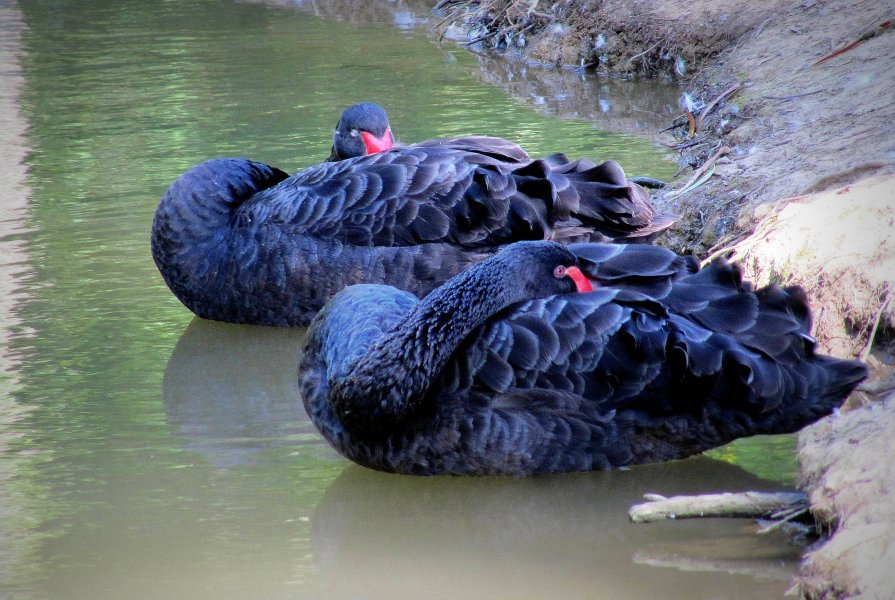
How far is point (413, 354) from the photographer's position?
468 cm

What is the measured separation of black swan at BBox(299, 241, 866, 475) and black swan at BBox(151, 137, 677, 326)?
1536 millimetres

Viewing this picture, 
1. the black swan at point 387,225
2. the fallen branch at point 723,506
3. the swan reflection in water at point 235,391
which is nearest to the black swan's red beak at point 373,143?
the black swan at point 387,225

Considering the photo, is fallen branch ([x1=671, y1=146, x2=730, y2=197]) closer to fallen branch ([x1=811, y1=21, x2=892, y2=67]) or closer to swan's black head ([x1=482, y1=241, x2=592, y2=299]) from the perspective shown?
fallen branch ([x1=811, y1=21, x2=892, y2=67])

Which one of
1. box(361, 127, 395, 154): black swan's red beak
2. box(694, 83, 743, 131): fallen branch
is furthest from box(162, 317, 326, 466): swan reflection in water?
box(694, 83, 743, 131): fallen branch

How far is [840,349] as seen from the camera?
217 inches

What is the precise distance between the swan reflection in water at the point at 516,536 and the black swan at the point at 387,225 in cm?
120

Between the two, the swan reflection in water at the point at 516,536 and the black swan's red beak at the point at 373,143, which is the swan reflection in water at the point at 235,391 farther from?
the black swan's red beak at the point at 373,143

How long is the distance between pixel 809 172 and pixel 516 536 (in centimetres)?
341

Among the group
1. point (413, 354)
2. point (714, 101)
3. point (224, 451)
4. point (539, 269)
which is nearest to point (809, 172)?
point (714, 101)

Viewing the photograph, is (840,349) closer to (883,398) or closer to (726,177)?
(883,398)

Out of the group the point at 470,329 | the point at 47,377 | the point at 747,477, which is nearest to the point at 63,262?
the point at 47,377

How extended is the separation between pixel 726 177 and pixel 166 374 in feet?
11.5

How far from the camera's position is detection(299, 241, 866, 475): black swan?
4.65 meters

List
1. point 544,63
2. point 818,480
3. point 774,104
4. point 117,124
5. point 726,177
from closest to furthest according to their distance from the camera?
point 818,480 → point 726,177 → point 774,104 → point 117,124 → point 544,63
